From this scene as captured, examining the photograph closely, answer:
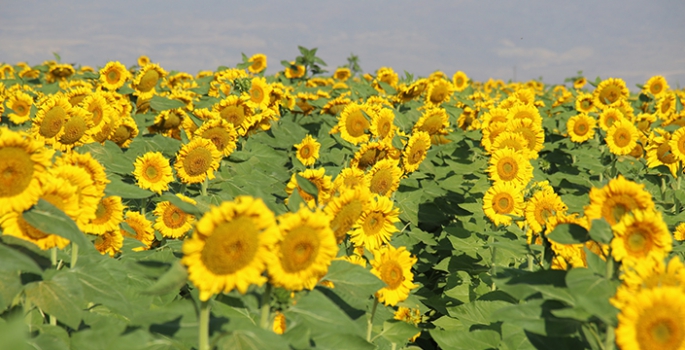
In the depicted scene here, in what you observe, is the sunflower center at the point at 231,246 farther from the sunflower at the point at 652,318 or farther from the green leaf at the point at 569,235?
the sunflower at the point at 652,318

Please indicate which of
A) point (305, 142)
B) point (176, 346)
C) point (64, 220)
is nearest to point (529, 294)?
point (176, 346)

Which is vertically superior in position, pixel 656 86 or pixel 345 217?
pixel 656 86

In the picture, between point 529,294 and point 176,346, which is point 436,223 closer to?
point 529,294

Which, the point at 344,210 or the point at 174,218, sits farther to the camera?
the point at 174,218

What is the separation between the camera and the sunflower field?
1.99 metres

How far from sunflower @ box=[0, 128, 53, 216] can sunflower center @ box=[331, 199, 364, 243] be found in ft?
4.11

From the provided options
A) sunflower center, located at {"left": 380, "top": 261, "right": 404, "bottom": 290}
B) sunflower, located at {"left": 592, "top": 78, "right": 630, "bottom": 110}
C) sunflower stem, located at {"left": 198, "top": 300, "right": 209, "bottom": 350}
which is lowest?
sunflower center, located at {"left": 380, "top": 261, "right": 404, "bottom": 290}

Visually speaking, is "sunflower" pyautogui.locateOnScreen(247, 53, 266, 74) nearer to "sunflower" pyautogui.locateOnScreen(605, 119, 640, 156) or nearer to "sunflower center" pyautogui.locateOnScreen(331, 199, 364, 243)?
"sunflower" pyautogui.locateOnScreen(605, 119, 640, 156)

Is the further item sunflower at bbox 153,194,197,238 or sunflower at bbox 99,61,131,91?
sunflower at bbox 99,61,131,91

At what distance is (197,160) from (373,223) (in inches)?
77.7

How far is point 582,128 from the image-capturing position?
8.45 m

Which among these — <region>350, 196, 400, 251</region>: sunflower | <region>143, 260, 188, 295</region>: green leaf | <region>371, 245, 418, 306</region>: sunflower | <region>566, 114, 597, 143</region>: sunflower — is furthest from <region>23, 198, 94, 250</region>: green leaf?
→ <region>566, 114, 597, 143</region>: sunflower

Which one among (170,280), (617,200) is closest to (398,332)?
(617,200)

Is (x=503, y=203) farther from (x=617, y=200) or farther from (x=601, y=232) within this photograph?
(x=601, y=232)
